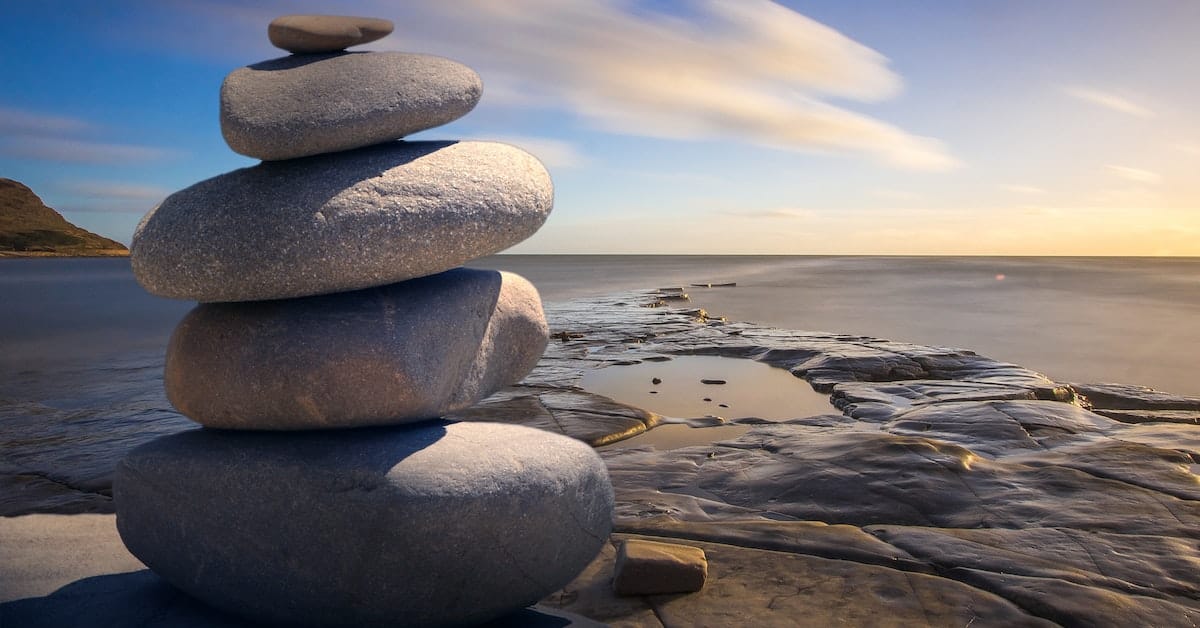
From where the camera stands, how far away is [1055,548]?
14.3 ft

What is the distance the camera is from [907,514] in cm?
498

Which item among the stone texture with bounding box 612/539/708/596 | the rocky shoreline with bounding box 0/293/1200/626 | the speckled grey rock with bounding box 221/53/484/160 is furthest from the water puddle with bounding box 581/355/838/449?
the speckled grey rock with bounding box 221/53/484/160

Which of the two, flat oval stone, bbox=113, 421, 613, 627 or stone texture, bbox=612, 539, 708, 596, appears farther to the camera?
stone texture, bbox=612, 539, 708, 596

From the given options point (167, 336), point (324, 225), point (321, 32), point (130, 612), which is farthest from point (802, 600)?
point (167, 336)

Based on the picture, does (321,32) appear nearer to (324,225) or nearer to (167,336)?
(324,225)

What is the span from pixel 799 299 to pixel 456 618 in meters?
32.0

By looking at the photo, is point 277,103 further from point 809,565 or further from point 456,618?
point 809,565

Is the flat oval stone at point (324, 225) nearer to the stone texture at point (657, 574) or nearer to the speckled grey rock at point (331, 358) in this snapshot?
the speckled grey rock at point (331, 358)

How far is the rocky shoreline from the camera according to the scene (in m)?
3.67

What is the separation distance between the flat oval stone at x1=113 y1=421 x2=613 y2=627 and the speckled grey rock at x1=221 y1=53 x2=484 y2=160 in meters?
1.32

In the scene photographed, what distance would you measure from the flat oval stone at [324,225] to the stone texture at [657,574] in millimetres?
1627

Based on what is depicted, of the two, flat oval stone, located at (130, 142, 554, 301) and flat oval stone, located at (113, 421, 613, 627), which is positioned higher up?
flat oval stone, located at (130, 142, 554, 301)

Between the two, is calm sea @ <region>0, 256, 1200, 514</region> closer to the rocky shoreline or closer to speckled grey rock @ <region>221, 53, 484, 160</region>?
the rocky shoreline

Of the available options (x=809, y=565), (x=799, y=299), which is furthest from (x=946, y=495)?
(x=799, y=299)
